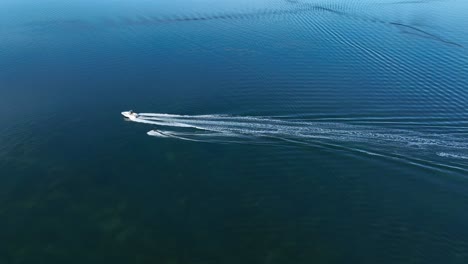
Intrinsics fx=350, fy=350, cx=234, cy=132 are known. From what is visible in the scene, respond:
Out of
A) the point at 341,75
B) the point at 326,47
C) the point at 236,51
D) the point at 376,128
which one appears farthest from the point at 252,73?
the point at 376,128

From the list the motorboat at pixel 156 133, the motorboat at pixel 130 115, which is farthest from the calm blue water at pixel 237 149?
the motorboat at pixel 130 115

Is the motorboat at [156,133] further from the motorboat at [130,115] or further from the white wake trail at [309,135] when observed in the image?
the motorboat at [130,115]

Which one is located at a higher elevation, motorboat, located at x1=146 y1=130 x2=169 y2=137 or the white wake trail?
the white wake trail

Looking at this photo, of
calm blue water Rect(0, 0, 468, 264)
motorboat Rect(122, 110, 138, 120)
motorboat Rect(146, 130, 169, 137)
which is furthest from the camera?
motorboat Rect(122, 110, 138, 120)

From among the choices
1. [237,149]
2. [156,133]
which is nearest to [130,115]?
[156,133]

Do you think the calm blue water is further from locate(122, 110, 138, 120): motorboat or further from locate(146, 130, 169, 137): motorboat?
locate(122, 110, 138, 120): motorboat

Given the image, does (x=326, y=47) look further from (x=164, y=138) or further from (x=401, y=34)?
(x=164, y=138)

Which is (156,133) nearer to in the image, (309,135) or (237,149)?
(237,149)

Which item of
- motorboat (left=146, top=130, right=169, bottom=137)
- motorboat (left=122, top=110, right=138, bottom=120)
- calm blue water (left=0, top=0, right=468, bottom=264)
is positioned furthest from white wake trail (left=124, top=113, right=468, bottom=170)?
motorboat (left=122, top=110, right=138, bottom=120)
